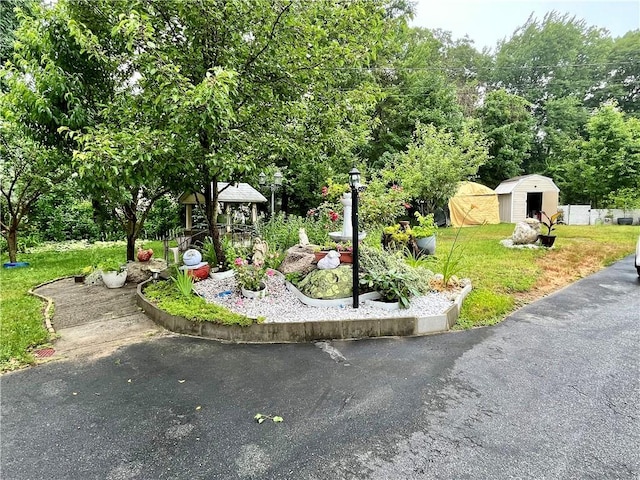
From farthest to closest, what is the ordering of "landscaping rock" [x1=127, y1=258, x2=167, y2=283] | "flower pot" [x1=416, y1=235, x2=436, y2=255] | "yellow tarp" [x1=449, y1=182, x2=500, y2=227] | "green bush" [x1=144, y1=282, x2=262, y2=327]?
"yellow tarp" [x1=449, y1=182, x2=500, y2=227] → "flower pot" [x1=416, y1=235, x2=436, y2=255] → "landscaping rock" [x1=127, y1=258, x2=167, y2=283] → "green bush" [x1=144, y1=282, x2=262, y2=327]

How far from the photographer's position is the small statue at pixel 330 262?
501 centimetres

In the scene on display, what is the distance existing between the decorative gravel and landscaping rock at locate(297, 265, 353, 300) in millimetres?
Result: 192

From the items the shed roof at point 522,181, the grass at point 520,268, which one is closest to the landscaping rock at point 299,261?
the grass at point 520,268

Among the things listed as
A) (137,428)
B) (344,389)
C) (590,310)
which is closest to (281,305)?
(344,389)

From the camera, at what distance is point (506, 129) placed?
18.1 m

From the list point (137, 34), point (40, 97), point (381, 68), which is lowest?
point (40, 97)

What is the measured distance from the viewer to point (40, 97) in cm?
463

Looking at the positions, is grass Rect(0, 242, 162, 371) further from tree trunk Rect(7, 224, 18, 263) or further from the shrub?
the shrub

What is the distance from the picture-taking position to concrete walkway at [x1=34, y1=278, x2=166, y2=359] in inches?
148

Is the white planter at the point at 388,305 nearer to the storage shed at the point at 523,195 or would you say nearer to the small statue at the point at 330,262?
the small statue at the point at 330,262

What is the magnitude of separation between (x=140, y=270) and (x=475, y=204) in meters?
15.5

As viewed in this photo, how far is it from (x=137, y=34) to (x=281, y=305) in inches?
139

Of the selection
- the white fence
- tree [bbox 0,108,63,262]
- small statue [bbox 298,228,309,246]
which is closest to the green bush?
small statue [bbox 298,228,309,246]

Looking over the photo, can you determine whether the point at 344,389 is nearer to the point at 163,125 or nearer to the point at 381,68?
the point at 163,125
